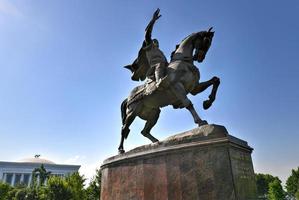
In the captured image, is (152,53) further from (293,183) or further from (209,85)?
(293,183)

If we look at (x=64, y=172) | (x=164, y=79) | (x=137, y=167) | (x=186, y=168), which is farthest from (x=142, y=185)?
(x=64, y=172)

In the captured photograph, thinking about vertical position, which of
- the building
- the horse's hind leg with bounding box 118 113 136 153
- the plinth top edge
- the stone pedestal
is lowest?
the stone pedestal

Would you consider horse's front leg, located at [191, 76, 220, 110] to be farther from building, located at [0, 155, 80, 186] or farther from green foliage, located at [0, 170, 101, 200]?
building, located at [0, 155, 80, 186]

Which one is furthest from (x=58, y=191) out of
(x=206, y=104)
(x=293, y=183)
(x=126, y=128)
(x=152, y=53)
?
(x=293, y=183)

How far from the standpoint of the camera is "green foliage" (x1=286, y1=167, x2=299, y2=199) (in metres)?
49.3

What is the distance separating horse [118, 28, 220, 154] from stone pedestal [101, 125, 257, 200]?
104 centimetres

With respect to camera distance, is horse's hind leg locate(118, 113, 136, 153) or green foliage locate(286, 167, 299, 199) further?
green foliage locate(286, 167, 299, 199)

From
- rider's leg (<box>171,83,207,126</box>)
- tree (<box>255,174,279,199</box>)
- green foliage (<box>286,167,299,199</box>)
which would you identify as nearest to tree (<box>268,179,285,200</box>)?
green foliage (<box>286,167,299,199</box>)

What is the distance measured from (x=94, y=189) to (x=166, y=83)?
24137mm

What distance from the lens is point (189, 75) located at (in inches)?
261

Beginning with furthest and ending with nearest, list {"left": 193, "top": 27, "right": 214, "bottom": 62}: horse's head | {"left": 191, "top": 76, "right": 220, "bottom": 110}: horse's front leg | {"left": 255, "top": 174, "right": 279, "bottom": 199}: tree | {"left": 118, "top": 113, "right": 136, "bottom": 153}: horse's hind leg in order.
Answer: {"left": 255, "top": 174, "right": 279, "bottom": 199}: tree
{"left": 118, "top": 113, "right": 136, "bottom": 153}: horse's hind leg
{"left": 193, "top": 27, "right": 214, "bottom": 62}: horse's head
{"left": 191, "top": 76, "right": 220, "bottom": 110}: horse's front leg

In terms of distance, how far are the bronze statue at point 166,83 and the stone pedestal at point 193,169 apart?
1.13m

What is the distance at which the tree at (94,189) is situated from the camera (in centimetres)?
2673

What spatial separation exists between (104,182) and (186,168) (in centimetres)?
269
